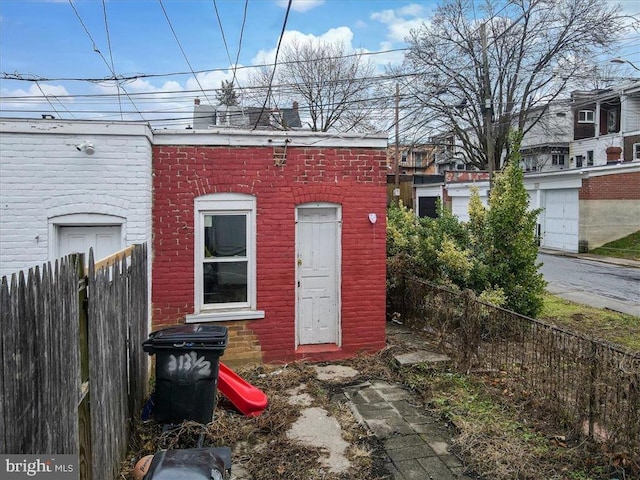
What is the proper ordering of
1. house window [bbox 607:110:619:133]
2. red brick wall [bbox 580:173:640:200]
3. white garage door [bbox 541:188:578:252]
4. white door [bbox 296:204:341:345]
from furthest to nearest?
house window [bbox 607:110:619:133] → white garage door [bbox 541:188:578:252] → red brick wall [bbox 580:173:640:200] → white door [bbox 296:204:341:345]

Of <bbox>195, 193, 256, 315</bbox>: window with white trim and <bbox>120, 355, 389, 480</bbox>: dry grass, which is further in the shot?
<bbox>195, 193, 256, 315</bbox>: window with white trim

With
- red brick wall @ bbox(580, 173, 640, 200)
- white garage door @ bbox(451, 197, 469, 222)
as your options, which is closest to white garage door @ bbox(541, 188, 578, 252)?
red brick wall @ bbox(580, 173, 640, 200)

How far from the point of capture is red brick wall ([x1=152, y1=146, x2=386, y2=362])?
7035 millimetres

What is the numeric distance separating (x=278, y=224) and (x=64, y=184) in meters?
2.96

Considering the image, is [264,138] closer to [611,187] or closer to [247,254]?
[247,254]

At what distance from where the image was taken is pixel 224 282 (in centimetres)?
738

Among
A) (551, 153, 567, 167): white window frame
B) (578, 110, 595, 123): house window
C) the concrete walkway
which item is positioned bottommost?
the concrete walkway

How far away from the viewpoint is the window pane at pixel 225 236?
725cm

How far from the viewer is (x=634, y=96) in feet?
104

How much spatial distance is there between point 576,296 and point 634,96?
2577 cm

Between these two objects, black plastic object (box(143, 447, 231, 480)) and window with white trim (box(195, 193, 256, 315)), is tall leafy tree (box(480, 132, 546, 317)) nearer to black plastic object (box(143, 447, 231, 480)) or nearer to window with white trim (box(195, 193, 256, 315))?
window with white trim (box(195, 193, 256, 315))

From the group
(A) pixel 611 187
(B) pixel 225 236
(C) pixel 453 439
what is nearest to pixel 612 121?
(A) pixel 611 187

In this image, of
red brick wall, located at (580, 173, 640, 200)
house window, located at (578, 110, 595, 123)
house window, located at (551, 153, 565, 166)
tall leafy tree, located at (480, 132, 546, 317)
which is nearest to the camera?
→ tall leafy tree, located at (480, 132, 546, 317)

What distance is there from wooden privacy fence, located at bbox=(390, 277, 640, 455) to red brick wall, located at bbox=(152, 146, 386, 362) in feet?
4.45
